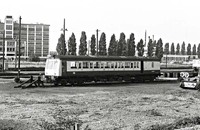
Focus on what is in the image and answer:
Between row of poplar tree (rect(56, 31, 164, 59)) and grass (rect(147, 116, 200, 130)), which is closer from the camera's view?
grass (rect(147, 116, 200, 130))

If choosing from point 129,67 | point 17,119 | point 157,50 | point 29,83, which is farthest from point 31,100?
point 157,50

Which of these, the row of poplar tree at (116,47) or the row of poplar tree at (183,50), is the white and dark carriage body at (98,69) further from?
the row of poplar tree at (183,50)

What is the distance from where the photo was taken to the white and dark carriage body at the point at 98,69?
26.4 meters

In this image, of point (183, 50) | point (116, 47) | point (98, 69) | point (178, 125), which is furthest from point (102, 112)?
point (183, 50)

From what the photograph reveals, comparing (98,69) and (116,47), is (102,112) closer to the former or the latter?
(98,69)

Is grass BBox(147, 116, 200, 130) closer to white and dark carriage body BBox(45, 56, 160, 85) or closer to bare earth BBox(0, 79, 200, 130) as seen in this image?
bare earth BBox(0, 79, 200, 130)

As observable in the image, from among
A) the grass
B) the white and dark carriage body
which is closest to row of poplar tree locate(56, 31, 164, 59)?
the white and dark carriage body

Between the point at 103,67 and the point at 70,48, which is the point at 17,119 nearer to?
the point at 103,67

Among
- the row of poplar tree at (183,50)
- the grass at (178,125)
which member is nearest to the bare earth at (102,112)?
the grass at (178,125)

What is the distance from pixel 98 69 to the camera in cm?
2817

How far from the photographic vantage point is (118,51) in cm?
9756

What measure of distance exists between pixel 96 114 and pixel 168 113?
3.38 m

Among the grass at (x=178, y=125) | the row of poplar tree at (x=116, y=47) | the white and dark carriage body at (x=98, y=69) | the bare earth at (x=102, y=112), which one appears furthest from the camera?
the row of poplar tree at (x=116, y=47)

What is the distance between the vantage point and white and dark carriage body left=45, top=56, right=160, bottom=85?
26359 millimetres
